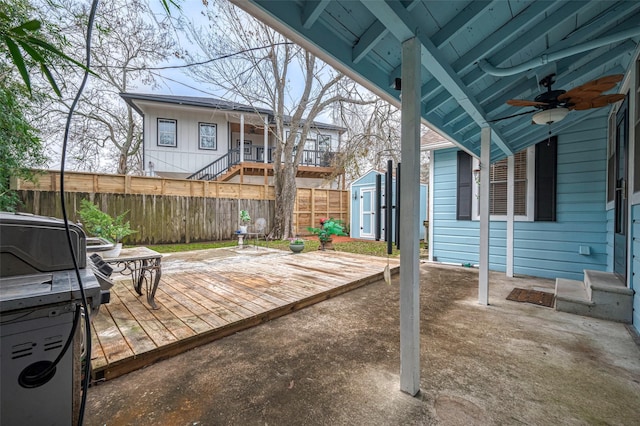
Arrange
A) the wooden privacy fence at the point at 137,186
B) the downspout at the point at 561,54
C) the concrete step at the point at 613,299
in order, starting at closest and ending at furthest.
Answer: the downspout at the point at 561,54 → the concrete step at the point at 613,299 → the wooden privacy fence at the point at 137,186

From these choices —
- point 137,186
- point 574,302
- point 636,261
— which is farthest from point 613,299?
point 137,186

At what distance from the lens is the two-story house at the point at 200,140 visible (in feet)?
36.2

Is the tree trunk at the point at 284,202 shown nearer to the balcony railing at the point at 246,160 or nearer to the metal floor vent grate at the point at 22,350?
the balcony railing at the point at 246,160

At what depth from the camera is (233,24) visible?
7.58 metres

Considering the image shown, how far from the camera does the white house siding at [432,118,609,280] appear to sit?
4.04 meters

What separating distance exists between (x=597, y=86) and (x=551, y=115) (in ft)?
1.30

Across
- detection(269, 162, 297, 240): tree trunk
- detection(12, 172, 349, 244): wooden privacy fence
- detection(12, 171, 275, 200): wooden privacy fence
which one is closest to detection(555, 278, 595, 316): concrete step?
Answer: detection(269, 162, 297, 240): tree trunk

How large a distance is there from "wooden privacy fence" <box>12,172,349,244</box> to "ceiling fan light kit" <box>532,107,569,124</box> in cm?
859

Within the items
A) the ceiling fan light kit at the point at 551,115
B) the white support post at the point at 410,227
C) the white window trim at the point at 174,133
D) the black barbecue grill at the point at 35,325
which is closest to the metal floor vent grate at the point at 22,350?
the black barbecue grill at the point at 35,325

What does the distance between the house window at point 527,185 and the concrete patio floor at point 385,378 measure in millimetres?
2238

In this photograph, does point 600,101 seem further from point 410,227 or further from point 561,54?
point 410,227

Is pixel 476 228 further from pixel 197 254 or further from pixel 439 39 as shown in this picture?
pixel 197 254

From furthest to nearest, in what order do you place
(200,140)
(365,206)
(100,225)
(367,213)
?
(200,140)
(365,206)
(367,213)
(100,225)

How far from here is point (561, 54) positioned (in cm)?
199
